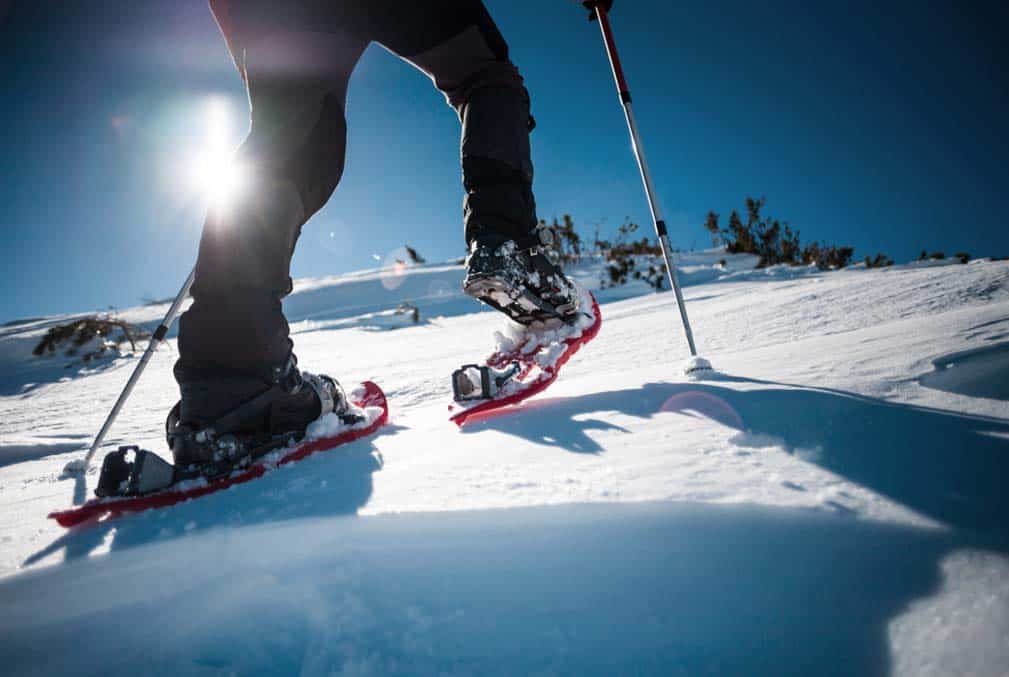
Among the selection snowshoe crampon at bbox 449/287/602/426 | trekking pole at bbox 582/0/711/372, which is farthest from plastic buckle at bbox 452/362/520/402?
trekking pole at bbox 582/0/711/372

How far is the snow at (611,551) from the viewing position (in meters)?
0.38

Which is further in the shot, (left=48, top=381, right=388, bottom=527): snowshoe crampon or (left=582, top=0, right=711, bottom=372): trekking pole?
(left=582, top=0, right=711, bottom=372): trekking pole

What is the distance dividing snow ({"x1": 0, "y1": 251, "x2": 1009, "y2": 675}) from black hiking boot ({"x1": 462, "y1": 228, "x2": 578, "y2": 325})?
0.50 m

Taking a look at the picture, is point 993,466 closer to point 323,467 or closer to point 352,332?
point 323,467

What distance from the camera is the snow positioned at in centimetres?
38

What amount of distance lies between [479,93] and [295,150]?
23.6 inches

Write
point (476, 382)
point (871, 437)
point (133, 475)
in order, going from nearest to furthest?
point (871, 437) < point (133, 475) < point (476, 382)

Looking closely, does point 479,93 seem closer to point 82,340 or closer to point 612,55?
point 612,55

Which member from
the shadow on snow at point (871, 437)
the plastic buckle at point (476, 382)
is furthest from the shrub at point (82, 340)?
the shadow on snow at point (871, 437)

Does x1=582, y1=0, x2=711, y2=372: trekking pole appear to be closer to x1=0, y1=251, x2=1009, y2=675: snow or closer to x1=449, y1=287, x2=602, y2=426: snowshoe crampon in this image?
x1=449, y1=287, x2=602, y2=426: snowshoe crampon

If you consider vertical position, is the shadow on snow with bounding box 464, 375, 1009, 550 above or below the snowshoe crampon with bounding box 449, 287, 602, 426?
below

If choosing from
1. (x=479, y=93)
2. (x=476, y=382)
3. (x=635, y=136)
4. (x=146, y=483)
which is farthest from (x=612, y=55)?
(x=146, y=483)

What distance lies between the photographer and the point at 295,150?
1.07 m

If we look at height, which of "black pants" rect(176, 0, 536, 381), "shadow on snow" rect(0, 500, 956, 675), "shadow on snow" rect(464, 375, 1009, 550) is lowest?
"shadow on snow" rect(0, 500, 956, 675)
